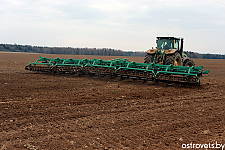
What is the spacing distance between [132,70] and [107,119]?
7.31m

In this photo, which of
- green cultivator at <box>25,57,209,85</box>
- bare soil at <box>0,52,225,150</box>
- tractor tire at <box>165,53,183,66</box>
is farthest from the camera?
tractor tire at <box>165,53,183,66</box>

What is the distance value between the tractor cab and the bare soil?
503 cm

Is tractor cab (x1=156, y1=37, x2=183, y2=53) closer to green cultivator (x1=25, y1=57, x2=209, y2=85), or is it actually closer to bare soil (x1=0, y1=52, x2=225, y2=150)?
green cultivator (x1=25, y1=57, x2=209, y2=85)

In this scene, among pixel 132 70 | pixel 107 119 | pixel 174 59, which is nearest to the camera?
pixel 107 119

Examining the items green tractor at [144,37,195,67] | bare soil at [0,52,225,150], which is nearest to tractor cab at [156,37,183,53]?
green tractor at [144,37,195,67]

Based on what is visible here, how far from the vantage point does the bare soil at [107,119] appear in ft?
14.0

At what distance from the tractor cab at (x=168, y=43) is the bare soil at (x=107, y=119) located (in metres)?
5.03

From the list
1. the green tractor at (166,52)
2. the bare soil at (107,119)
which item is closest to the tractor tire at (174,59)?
the green tractor at (166,52)

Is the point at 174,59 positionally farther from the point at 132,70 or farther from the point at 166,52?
the point at 132,70

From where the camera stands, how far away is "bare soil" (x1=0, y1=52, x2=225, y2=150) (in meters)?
4.27

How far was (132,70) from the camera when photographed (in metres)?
12.6

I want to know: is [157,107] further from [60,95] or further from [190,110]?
[60,95]

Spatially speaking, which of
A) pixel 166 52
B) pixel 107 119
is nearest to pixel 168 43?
pixel 166 52

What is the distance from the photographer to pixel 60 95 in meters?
8.04
